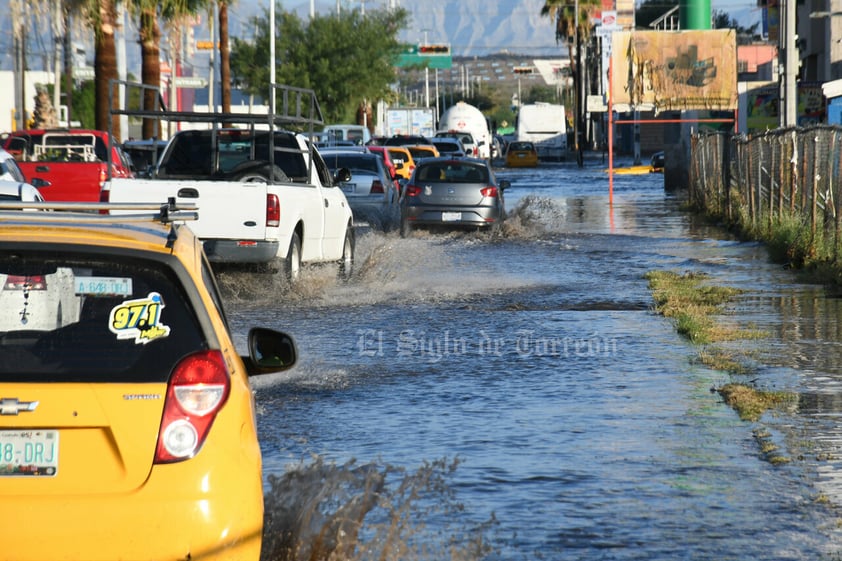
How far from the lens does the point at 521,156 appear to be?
74.0 metres

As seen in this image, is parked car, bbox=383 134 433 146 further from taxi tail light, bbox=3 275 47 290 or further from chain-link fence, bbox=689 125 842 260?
taxi tail light, bbox=3 275 47 290

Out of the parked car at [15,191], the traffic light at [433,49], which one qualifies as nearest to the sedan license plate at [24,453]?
the parked car at [15,191]

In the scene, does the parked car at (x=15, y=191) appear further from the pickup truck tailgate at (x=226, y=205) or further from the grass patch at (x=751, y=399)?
the grass patch at (x=751, y=399)

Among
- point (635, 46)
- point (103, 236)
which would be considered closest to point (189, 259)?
point (103, 236)

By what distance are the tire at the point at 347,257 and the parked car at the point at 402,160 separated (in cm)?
1859

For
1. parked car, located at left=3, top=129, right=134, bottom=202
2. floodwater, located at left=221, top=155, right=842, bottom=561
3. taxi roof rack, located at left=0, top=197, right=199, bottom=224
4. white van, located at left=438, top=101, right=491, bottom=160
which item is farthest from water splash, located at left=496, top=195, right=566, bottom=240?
white van, located at left=438, top=101, right=491, bottom=160

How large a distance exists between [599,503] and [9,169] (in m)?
14.9

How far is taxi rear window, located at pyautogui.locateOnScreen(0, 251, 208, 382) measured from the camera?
4738 mm

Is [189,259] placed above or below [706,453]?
above

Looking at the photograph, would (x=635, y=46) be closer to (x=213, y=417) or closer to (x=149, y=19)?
(x=149, y=19)

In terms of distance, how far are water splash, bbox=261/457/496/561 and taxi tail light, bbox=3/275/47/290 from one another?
1333 mm

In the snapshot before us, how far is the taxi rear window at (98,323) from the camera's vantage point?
4.74 meters

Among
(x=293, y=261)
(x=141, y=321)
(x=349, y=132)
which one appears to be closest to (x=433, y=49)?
(x=349, y=132)

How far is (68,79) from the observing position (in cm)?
4997
